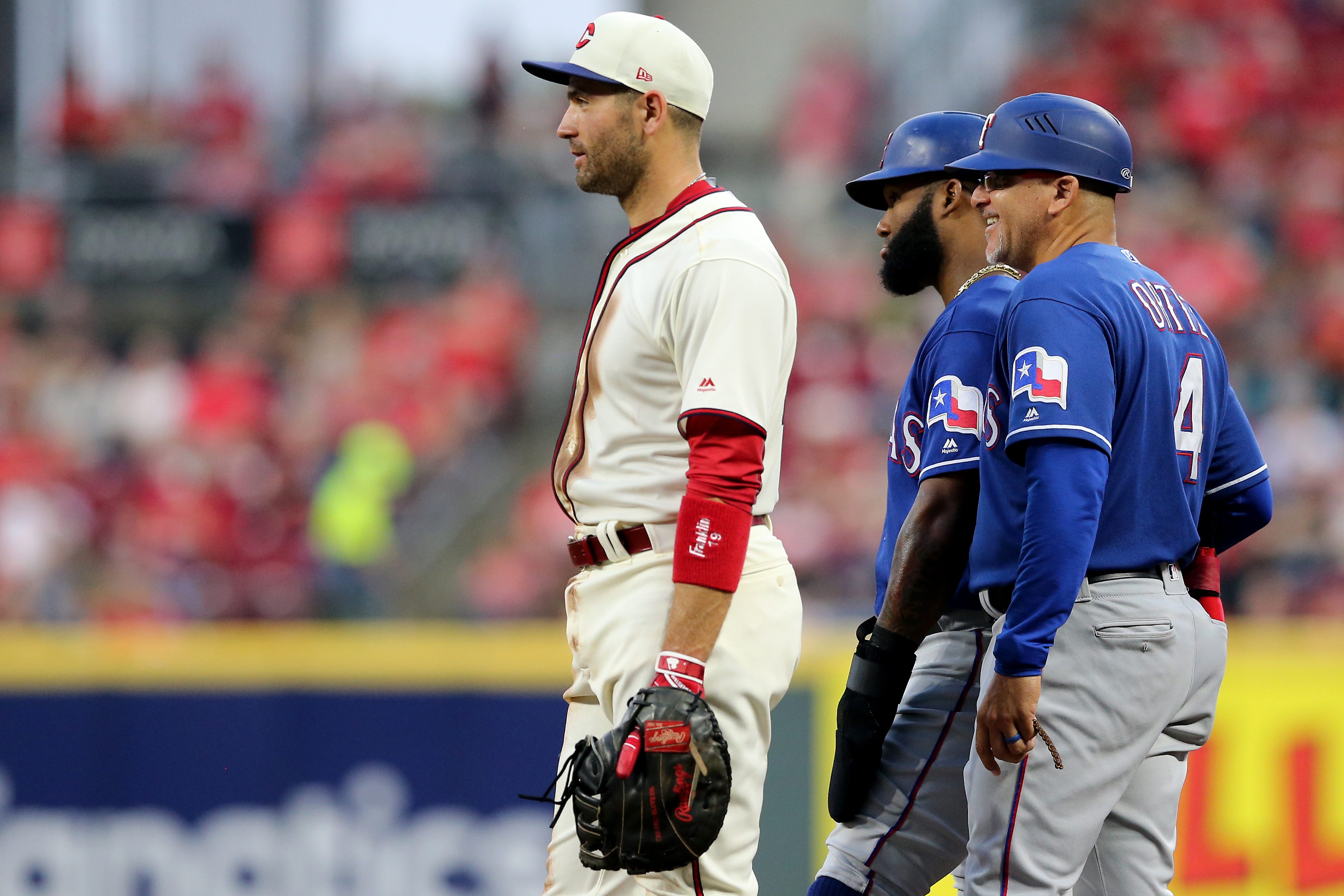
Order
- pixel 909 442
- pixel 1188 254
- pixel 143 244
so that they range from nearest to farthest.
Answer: pixel 909 442 → pixel 1188 254 → pixel 143 244

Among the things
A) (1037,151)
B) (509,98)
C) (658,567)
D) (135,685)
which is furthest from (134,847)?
(509,98)

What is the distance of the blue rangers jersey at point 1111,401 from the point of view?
9.15ft

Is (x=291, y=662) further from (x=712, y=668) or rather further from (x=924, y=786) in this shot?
(x=712, y=668)

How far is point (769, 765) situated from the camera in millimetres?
6172

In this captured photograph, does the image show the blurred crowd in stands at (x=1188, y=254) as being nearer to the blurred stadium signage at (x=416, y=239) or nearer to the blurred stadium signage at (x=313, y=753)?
the blurred stadium signage at (x=313, y=753)

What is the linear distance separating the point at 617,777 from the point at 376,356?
9254 millimetres

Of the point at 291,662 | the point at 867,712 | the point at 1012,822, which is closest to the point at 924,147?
the point at 867,712

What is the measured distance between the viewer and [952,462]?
3207 millimetres

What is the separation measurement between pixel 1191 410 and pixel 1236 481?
0.36 m

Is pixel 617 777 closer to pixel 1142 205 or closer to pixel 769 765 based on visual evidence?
pixel 769 765

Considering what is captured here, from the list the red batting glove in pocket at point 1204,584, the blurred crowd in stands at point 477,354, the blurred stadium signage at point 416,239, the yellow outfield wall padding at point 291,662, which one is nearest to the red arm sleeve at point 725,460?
the red batting glove in pocket at point 1204,584

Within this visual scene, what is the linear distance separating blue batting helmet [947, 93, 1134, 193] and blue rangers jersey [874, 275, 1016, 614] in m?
Answer: 0.28

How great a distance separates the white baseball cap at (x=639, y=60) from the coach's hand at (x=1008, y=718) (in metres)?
1.28

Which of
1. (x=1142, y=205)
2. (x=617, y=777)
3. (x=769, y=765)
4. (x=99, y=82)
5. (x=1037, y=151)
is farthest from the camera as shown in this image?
(x=99, y=82)
